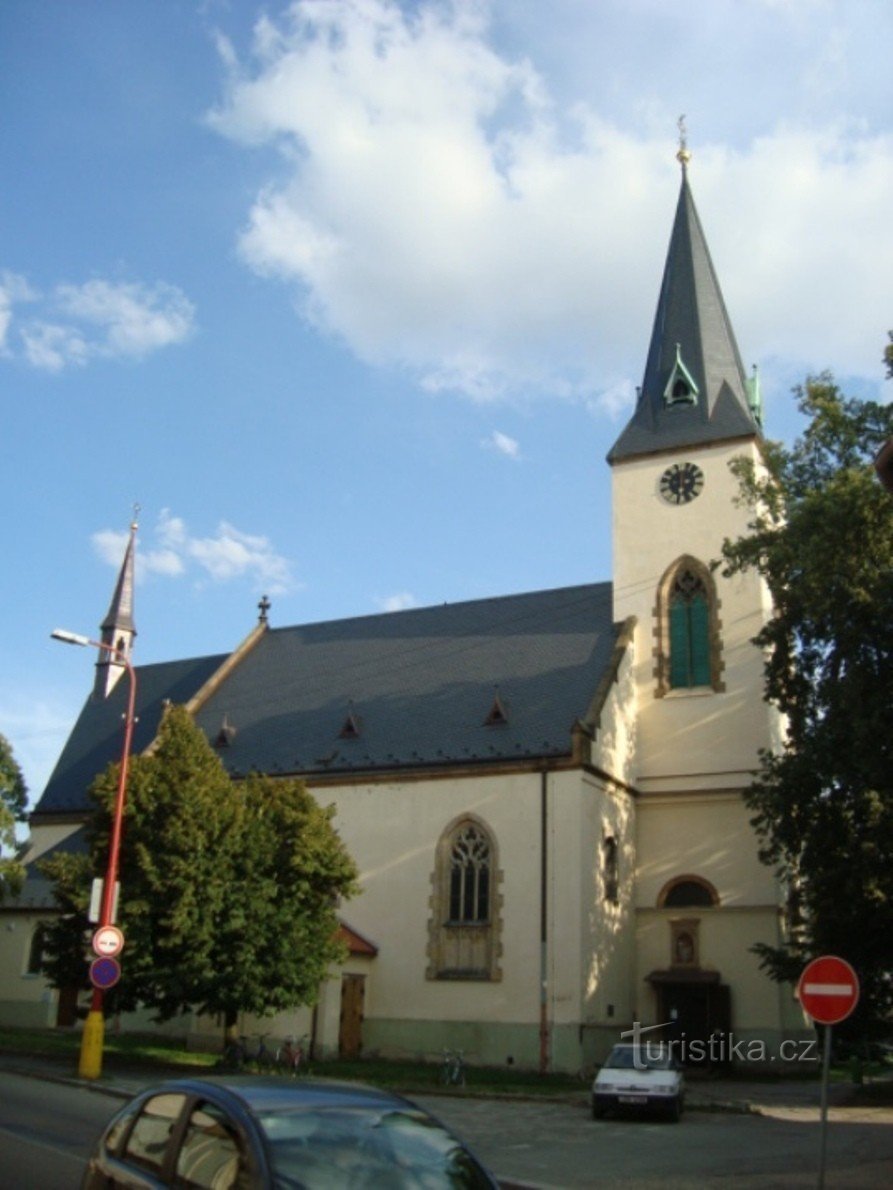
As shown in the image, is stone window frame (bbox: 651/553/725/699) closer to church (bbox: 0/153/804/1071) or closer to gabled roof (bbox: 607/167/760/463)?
church (bbox: 0/153/804/1071)

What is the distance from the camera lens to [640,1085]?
18.5m

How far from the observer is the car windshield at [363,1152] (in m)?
5.00

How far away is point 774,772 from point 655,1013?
31.2 ft

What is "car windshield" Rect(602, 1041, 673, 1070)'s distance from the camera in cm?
1933

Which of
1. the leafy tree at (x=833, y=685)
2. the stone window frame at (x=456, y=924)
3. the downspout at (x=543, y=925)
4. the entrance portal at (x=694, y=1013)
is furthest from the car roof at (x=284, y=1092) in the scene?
the entrance portal at (x=694, y=1013)

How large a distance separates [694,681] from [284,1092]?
2809cm

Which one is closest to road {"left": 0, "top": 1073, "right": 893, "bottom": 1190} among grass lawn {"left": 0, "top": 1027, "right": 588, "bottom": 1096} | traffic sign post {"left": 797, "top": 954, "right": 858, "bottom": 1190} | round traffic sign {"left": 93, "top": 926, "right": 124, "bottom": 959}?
round traffic sign {"left": 93, "top": 926, "right": 124, "bottom": 959}

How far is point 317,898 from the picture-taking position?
86.0 ft

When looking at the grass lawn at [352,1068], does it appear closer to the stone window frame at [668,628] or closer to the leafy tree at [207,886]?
the leafy tree at [207,886]

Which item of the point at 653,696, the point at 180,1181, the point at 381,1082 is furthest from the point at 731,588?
the point at 180,1181

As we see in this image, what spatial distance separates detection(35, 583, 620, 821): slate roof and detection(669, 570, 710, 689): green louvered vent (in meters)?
1.80

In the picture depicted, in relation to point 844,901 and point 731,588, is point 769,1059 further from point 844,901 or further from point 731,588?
point 731,588

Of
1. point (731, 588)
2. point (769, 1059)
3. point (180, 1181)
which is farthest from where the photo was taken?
point (731, 588)

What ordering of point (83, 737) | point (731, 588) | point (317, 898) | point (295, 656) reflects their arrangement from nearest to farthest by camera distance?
point (317, 898)
point (731, 588)
point (295, 656)
point (83, 737)
